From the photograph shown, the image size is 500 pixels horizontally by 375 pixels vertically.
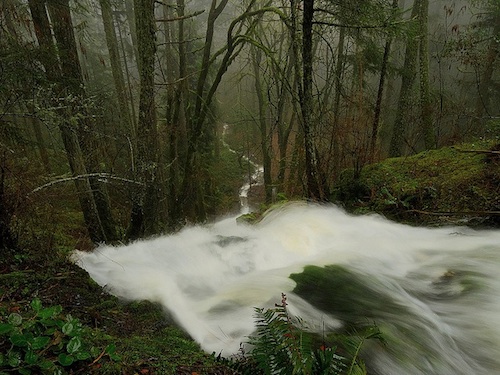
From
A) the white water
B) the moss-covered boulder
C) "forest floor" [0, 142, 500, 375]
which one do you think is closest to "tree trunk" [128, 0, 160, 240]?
the white water

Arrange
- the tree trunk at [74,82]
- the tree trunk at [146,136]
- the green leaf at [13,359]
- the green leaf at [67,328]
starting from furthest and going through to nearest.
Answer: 1. the tree trunk at [74,82]
2. the tree trunk at [146,136]
3. the green leaf at [67,328]
4. the green leaf at [13,359]

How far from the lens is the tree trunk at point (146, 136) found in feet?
18.2

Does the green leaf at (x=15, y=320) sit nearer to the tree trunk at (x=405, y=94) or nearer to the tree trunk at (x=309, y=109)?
the tree trunk at (x=309, y=109)

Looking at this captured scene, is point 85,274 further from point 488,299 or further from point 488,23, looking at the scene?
point 488,23

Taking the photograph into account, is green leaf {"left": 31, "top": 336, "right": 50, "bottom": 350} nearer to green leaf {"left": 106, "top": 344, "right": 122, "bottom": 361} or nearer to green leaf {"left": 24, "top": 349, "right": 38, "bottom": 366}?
green leaf {"left": 24, "top": 349, "right": 38, "bottom": 366}

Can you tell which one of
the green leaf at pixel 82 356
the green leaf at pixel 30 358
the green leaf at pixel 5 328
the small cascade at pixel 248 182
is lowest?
the small cascade at pixel 248 182

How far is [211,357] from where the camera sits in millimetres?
2320

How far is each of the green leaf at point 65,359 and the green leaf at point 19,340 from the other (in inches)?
6.7

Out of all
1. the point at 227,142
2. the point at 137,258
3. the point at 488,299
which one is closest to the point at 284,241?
the point at 137,258

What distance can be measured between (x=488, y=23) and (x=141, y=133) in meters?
17.0

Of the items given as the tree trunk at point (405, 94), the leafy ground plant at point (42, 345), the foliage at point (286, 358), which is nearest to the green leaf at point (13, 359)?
the leafy ground plant at point (42, 345)

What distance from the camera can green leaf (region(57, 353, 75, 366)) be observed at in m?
1.61

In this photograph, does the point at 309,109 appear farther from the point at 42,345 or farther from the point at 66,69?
the point at 42,345

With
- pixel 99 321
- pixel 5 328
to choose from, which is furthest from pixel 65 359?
pixel 99 321
